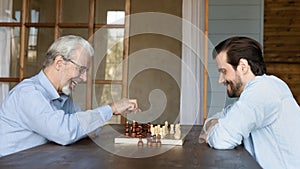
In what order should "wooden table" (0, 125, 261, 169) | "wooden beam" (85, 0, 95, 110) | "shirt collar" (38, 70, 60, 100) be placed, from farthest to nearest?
"wooden beam" (85, 0, 95, 110) < "shirt collar" (38, 70, 60, 100) < "wooden table" (0, 125, 261, 169)

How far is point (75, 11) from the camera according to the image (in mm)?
3451

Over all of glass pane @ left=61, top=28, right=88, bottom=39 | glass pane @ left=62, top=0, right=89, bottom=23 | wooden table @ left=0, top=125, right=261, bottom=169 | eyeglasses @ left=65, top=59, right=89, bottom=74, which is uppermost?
glass pane @ left=62, top=0, right=89, bottom=23

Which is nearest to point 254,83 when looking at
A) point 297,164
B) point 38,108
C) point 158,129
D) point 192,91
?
point 297,164

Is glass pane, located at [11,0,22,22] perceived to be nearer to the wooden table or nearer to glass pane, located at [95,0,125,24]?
glass pane, located at [95,0,125,24]

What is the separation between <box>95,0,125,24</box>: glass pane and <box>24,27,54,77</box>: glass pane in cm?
47

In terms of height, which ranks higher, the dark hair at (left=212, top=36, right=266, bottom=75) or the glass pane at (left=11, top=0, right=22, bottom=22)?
the glass pane at (left=11, top=0, right=22, bottom=22)

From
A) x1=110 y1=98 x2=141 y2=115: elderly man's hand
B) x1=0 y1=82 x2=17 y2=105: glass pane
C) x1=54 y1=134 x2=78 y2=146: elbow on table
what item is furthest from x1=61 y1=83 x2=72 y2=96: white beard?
x1=0 y1=82 x2=17 y2=105: glass pane

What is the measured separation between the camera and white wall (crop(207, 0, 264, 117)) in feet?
11.3

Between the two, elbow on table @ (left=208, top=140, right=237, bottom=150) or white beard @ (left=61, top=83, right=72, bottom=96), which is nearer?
elbow on table @ (left=208, top=140, right=237, bottom=150)

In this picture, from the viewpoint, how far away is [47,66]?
1738 millimetres

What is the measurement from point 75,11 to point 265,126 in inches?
96.8

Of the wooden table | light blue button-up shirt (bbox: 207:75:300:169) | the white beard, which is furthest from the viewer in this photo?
the white beard

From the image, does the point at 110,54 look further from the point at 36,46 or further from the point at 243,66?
the point at 243,66

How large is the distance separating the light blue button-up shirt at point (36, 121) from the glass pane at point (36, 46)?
77.3 inches
